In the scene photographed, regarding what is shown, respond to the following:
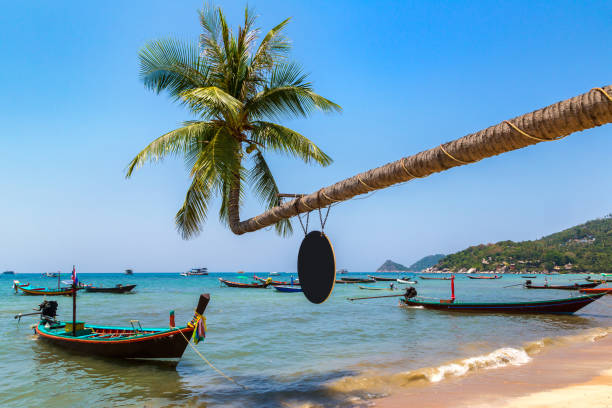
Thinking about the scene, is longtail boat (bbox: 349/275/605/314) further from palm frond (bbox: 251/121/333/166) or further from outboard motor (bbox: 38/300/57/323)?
outboard motor (bbox: 38/300/57/323)

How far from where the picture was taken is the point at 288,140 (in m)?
7.84

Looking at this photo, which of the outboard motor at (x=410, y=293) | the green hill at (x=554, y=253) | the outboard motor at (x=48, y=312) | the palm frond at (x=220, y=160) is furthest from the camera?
the green hill at (x=554, y=253)

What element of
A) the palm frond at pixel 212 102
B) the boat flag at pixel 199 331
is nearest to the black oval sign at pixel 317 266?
the palm frond at pixel 212 102

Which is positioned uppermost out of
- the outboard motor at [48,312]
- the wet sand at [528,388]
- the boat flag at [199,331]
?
the boat flag at [199,331]

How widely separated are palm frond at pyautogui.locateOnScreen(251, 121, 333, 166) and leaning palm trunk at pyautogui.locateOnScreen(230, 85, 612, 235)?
3337mm

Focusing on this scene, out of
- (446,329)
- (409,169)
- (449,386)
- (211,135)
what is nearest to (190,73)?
(211,135)

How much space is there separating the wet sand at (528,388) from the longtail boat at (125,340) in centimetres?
595

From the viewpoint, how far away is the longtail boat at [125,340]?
11.3 m

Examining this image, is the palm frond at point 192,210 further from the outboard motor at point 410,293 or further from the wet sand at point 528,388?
the outboard motor at point 410,293

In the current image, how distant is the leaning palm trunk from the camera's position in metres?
2.18

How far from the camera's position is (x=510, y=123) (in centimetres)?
258

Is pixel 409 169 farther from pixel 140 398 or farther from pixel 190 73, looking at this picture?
pixel 140 398

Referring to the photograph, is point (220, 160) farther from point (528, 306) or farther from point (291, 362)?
point (528, 306)

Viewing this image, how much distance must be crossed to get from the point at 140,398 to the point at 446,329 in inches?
565
